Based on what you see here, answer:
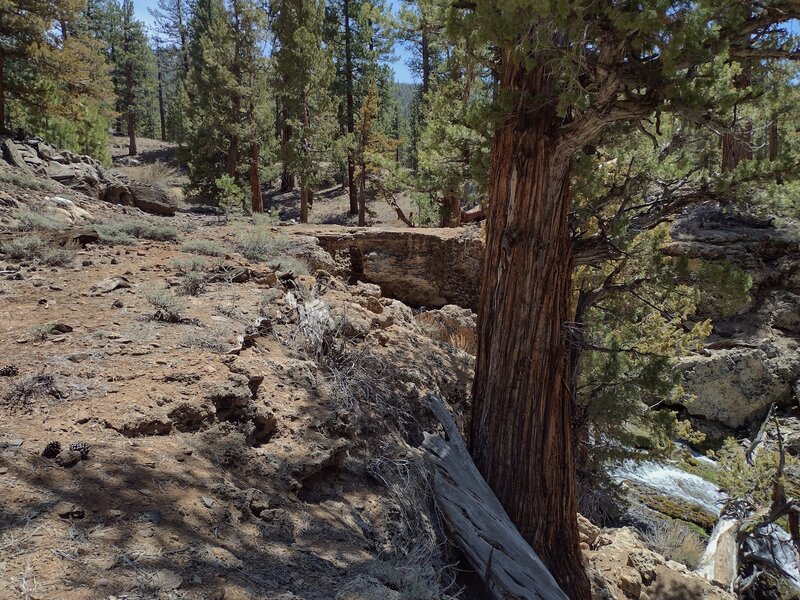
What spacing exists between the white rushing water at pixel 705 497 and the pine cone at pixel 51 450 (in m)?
6.32

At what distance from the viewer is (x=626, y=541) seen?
5.67 m

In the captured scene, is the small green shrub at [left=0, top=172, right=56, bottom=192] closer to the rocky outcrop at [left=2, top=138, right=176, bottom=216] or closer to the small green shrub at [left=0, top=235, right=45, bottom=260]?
the rocky outcrop at [left=2, top=138, right=176, bottom=216]

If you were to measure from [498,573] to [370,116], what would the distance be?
17107mm

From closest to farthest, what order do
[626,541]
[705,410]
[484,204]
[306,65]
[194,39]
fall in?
[626,541] < [484,204] < [705,410] < [306,65] < [194,39]

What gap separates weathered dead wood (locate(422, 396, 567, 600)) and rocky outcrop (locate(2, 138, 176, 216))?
10.6 metres

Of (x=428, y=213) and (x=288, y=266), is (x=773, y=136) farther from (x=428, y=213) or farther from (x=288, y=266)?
(x=428, y=213)

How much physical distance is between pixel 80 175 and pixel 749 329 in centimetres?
1519

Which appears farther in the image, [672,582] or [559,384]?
[672,582]

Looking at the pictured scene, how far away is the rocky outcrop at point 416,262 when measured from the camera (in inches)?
457

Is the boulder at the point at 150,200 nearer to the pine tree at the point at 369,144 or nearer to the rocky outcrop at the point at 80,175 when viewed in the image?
the rocky outcrop at the point at 80,175

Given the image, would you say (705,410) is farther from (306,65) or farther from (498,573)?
(306,65)

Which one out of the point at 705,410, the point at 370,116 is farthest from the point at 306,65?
the point at 705,410

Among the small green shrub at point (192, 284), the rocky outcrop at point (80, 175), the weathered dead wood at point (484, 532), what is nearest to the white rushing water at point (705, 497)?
the weathered dead wood at point (484, 532)

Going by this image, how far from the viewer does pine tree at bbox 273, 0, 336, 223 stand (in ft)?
57.7
